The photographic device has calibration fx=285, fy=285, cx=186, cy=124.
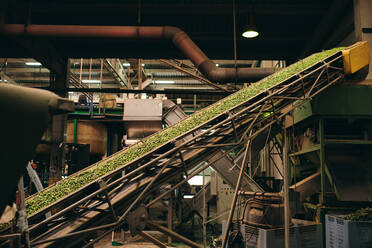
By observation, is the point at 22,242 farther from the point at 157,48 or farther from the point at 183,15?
the point at 157,48

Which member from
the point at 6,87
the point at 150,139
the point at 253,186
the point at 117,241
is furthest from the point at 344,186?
the point at 117,241

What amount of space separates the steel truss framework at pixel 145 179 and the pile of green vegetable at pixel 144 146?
6.3 inches

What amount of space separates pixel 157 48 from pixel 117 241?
7.30m

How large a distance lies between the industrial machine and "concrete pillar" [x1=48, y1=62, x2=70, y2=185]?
442cm

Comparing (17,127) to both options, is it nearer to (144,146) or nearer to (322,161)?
(144,146)

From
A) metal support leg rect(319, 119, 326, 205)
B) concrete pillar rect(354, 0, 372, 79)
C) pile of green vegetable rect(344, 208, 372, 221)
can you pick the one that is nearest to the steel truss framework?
metal support leg rect(319, 119, 326, 205)

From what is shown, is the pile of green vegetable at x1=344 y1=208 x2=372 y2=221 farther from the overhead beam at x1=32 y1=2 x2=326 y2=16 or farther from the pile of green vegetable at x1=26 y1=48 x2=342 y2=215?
the overhead beam at x1=32 y1=2 x2=326 y2=16

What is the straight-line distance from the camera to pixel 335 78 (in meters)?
6.85

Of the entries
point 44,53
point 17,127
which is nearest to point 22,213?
point 17,127

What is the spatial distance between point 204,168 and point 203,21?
20.7ft

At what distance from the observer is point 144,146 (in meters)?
5.50

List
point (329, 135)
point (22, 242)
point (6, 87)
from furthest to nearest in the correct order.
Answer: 1. point (329, 135)
2. point (22, 242)
3. point (6, 87)

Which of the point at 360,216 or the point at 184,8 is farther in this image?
the point at 184,8

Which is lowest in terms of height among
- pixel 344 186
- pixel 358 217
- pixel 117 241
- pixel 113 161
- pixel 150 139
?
pixel 117 241
